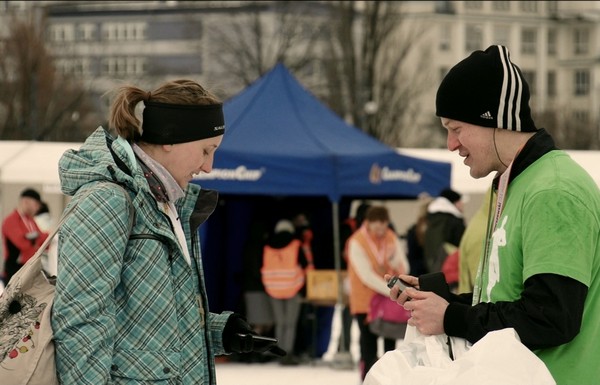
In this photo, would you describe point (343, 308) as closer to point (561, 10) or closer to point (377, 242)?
point (377, 242)

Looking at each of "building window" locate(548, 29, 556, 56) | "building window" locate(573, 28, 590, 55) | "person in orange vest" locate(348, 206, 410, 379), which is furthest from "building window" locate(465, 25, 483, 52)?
"person in orange vest" locate(348, 206, 410, 379)

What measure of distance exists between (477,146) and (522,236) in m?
0.31

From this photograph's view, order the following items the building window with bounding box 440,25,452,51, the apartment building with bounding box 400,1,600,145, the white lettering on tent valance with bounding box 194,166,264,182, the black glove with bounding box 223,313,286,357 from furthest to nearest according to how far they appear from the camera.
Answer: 1. the apartment building with bounding box 400,1,600,145
2. the building window with bounding box 440,25,452,51
3. the white lettering on tent valance with bounding box 194,166,264,182
4. the black glove with bounding box 223,313,286,357

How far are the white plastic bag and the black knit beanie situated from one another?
1.83 ft

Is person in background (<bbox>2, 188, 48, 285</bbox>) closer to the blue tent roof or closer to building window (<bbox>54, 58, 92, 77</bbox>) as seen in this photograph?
the blue tent roof

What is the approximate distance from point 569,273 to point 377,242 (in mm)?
9191

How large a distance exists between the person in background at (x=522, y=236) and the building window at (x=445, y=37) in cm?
9647

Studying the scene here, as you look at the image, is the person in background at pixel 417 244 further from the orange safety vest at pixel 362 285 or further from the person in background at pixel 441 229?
the person in background at pixel 441 229

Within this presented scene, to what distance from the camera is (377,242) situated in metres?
12.4

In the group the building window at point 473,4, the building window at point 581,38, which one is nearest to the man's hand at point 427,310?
the building window at point 473,4

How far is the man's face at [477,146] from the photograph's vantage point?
11.5ft

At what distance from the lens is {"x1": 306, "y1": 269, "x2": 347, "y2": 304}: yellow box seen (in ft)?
45.5

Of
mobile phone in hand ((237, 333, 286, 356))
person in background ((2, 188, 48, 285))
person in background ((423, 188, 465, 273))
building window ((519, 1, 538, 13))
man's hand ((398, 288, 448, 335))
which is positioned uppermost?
building window ((519, 1, 538, 13))

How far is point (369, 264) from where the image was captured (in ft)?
39.9
